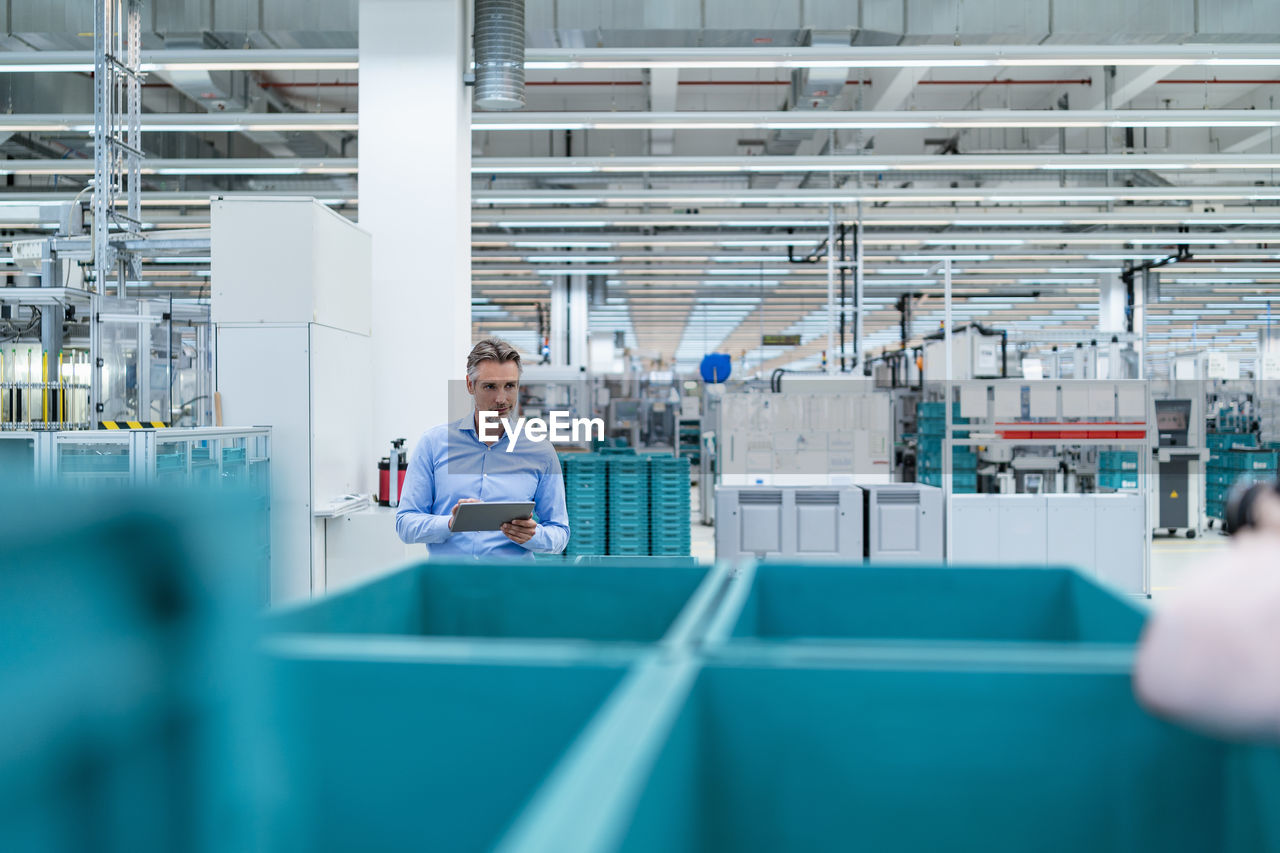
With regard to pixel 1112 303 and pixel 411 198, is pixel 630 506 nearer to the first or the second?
pixel 411 198

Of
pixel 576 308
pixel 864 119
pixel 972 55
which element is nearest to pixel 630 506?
pixel 864 119

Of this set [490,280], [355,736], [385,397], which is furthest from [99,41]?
[490,280]

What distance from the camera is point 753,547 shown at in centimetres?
719

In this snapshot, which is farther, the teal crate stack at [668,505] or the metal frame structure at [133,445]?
the teal crate stack at [668,505]

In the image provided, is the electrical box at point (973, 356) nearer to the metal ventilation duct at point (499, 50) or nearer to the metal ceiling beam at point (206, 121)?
the metal ventilation duct at point (499, 50)

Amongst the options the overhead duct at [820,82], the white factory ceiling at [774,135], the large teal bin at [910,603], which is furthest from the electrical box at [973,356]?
the large teal bin at [910,603]

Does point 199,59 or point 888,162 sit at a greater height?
point 199,59

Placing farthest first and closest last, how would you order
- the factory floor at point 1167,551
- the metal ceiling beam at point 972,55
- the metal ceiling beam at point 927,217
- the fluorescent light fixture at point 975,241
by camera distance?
1. the fluorescent light fixture at point 975,241
2. the metal ceiling beam at point 927,217
3. the factory floor at point 1167,551
4. the metal ceiling beam at point 972,55

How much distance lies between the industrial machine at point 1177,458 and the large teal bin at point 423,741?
35.9ft

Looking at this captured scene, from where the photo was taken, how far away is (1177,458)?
10.4 m

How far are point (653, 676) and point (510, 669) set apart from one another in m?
0.19

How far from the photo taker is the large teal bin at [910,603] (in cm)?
186

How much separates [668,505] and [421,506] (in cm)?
445

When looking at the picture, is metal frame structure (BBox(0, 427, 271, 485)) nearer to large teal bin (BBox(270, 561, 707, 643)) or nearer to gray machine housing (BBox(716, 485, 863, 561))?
large teal bin (BBox(270, 561, 707, 643))
